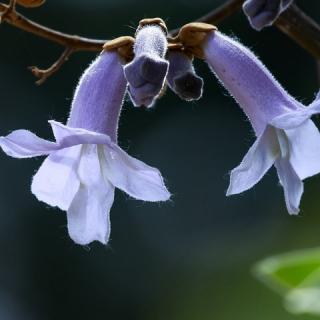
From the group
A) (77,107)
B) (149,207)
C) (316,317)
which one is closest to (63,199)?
(77,107)

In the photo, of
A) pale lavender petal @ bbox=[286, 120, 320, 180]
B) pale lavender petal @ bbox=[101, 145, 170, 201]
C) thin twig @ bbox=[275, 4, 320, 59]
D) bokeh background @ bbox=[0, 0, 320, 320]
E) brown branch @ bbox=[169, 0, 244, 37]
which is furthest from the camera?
bokeh background @ bbox=[0, 0, 320, 320]

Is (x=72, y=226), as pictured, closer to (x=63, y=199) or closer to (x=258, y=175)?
(x=63, y=199)

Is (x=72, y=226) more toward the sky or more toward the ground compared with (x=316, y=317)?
more toward the sky

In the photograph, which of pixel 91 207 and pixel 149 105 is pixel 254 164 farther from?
pixel 91 207

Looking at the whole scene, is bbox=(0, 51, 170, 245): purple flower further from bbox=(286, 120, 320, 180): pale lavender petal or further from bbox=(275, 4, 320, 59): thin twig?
bbox=(275, 4, 320, 59): thin twig

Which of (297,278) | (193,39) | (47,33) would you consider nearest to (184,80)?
(193,39)

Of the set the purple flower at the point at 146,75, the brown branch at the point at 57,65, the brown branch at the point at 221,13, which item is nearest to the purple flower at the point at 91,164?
the purple flower at the point at 146,75

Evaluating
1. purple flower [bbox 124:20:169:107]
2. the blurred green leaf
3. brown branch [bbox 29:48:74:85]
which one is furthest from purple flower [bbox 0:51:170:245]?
the blurred green leaf
